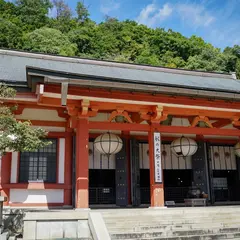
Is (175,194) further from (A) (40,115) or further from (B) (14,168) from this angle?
(B) (14,168)

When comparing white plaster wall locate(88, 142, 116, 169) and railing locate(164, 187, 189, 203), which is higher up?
white plaster wall locate(88, 142, 116, 169)

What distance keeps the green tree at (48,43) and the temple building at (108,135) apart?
26582 mm

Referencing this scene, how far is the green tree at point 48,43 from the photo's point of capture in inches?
1531

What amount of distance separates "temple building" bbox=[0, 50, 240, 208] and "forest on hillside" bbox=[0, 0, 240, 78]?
1141 inches

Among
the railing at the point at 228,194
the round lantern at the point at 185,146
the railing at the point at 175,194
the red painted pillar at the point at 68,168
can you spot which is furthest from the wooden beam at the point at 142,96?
the railing at the point at 228,194

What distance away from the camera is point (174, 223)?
742cm

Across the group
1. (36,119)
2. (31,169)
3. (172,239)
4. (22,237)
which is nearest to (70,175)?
(31,169)

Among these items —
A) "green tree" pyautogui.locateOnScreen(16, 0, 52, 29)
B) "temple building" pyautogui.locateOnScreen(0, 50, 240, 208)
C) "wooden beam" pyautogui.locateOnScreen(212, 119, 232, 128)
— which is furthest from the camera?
"green tree" pyautogui.locateOnScreen(16, 0, 52, 29)

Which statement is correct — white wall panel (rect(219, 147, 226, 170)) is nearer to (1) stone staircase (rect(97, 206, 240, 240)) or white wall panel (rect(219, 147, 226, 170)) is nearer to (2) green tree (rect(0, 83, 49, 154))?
(1) stone staircase (rect(97, 206, 240, 240))

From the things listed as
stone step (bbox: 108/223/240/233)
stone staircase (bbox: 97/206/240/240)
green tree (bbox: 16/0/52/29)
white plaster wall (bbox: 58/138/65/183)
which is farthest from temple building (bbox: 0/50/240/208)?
green tree (bbox: 16/0/52/29)

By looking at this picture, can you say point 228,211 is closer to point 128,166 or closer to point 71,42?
point 128,166

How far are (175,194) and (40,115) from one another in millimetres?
6360

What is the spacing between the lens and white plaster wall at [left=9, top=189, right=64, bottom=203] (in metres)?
9.37

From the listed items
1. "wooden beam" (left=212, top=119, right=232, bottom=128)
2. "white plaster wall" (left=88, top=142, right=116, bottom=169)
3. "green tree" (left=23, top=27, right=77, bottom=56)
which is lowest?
"white plaster wall" (left=88, top=142, right=116, bottom=169)
